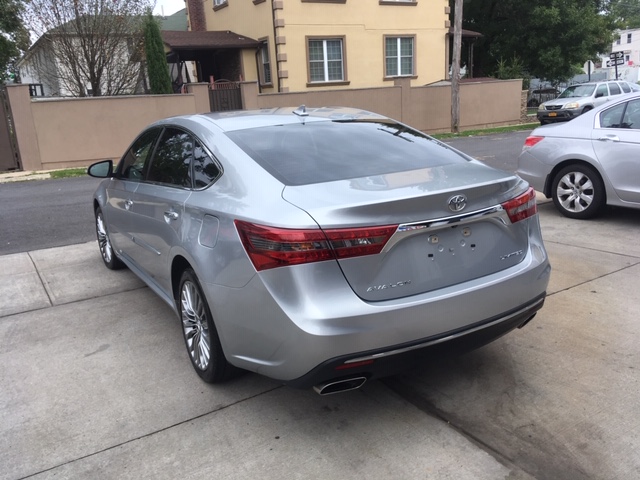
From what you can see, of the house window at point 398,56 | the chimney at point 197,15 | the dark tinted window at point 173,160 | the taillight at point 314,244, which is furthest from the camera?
the chimney at point 197,15

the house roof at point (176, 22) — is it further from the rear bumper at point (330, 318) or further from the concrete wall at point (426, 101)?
the rear bumper at point (330, 318)

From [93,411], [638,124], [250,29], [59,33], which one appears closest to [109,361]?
[93,411]

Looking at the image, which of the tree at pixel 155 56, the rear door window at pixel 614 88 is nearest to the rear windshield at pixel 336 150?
the tree at pixel 155 56

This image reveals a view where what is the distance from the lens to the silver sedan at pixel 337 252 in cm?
260

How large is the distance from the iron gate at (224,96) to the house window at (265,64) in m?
3.97

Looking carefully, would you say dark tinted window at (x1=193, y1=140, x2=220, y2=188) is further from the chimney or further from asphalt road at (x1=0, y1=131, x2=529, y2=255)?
the chimney

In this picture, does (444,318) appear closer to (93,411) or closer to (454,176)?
(454,176)

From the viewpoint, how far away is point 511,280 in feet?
9.81

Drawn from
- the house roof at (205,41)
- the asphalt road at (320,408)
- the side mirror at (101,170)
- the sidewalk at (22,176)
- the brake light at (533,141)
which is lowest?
the sidewalk at (22,176)

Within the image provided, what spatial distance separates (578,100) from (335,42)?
9.94 meters

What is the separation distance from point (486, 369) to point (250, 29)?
21874 millimetres

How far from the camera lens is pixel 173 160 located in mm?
3949

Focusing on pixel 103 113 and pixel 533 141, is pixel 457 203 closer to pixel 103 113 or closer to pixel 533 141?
pixel 533 141

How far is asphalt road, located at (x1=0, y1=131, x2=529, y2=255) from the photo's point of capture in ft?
24.7
